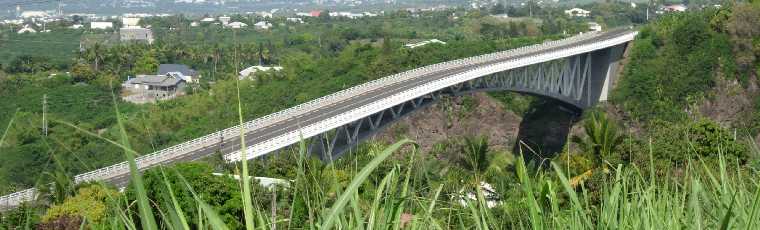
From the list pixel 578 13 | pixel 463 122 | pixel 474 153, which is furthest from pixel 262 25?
pixel 474 153

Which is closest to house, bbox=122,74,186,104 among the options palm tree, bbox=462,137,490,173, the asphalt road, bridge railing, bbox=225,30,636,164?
the asphalt road

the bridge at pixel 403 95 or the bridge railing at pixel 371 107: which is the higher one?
the bridge railing at pixel 371 107

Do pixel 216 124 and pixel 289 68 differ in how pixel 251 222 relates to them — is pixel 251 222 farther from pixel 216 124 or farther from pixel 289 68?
pixel 289 68

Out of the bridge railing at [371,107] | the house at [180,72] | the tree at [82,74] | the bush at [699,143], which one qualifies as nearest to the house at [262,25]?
the house at [180,72]

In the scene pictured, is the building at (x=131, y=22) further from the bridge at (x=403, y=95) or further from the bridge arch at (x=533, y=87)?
the bridge arch at (x=533, y=87)

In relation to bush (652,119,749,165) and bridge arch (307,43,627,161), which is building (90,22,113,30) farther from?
bush (652,119,749,165)

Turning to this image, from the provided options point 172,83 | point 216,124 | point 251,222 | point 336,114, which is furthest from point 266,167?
point 172,83

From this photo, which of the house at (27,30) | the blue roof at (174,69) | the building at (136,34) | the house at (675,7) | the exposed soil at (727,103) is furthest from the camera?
the house at (27,30)
